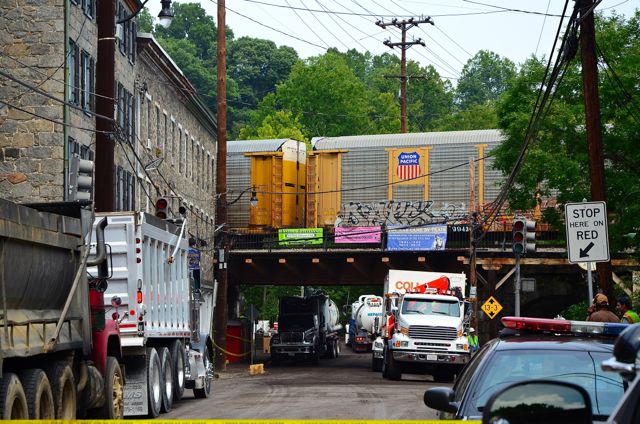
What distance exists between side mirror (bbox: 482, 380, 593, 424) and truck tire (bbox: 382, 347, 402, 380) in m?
31.4

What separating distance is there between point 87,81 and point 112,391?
19834 millimetres

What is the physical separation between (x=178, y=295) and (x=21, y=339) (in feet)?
40.7

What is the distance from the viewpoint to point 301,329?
6019cm

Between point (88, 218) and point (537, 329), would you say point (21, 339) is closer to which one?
point (88, 218)

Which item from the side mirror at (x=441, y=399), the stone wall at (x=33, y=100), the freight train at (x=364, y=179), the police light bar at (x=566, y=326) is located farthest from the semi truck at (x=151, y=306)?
the freight train at (x=364, y=179)

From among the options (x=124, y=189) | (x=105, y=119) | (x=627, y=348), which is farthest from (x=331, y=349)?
(x=627, y=348)

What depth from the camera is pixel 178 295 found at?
26.2m

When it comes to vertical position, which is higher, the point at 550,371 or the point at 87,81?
the point at 87,81

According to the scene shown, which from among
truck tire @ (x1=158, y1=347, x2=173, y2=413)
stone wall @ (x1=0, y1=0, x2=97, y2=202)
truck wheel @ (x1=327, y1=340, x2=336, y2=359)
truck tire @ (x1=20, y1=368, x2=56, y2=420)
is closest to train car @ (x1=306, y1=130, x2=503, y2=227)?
truck wheel @ (x1=327, y1=340, x2=336, y2=359)

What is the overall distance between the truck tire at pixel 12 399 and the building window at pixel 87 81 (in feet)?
74.7

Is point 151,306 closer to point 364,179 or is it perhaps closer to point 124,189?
point 124,189

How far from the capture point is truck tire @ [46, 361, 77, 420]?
15.2m

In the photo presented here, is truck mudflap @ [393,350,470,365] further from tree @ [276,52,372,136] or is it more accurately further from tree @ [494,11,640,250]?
tree @ [276,52,372,136]

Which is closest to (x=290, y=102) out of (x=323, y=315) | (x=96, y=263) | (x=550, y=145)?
(x=323, y=315)
